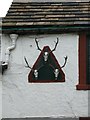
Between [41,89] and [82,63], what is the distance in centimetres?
127

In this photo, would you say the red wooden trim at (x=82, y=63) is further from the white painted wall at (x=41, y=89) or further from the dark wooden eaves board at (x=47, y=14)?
the dark wooden eaves board at (x=47, y=14)

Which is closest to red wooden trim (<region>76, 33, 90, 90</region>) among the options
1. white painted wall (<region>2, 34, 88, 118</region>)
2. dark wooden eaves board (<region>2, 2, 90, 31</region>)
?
white painted wall (<region>2, 34, 88, 118</region>)

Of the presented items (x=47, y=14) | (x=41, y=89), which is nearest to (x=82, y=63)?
(x=41, y=89)

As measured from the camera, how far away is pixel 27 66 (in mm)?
8148

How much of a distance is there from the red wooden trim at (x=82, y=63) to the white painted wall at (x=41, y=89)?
11 centimetres

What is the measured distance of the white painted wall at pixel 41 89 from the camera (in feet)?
26.5

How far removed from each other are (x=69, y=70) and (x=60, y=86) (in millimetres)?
482

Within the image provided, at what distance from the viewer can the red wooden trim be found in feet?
26.4

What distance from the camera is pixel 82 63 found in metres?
8.10

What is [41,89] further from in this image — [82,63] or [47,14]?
[47,14]

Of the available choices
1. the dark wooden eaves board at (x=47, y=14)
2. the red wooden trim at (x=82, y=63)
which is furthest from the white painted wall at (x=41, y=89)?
the dark wooden eaves board at (x=47, y=14)

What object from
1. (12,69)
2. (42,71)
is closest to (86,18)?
(42,71)

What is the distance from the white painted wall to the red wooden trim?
0.11 meters

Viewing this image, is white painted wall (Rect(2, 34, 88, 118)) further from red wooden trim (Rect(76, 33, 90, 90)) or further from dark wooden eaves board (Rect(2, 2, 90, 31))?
dark wooden eaves board (Rect(2, 2, 90, 31))
